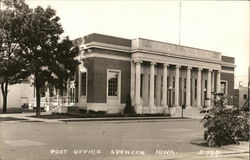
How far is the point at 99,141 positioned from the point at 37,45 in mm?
17397

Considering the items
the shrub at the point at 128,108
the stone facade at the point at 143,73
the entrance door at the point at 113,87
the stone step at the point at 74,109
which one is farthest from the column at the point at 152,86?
the stone step at the point at 74,109

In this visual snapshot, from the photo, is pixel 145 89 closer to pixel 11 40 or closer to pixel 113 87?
pixel 113 87

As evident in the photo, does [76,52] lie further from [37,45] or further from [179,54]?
[179,54]

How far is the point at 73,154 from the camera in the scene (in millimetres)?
11578

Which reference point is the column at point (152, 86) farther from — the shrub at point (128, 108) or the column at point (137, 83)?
the shrub at point (128, 108)

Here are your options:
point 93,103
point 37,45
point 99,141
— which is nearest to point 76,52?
point 37,45

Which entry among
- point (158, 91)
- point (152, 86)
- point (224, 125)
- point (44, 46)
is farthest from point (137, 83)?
point (224, 125)

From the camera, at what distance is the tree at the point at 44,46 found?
97.6 feet

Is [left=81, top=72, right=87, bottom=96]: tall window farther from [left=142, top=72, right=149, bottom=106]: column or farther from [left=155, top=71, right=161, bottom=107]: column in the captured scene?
[left=155, top=71, right=161, bottom=107]: column

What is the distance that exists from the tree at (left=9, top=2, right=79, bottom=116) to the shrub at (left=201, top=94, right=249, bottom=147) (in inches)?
720

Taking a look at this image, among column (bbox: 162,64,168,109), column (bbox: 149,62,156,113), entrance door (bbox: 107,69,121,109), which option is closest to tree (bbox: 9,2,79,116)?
entrance door (bbox: 107,69,121,109)

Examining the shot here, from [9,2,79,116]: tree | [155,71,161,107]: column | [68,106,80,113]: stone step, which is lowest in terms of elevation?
[68,106,80,113]: stone step

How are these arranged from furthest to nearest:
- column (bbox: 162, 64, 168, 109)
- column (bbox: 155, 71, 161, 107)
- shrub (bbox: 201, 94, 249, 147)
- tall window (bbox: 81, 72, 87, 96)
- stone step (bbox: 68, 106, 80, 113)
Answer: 1. column (bbox: 155, 71, 161, 107)
2. column (bbox: 162, 64, 168, 109)
3. stone step (bbox: 68, 106, 80, 113)
4. tall window (bbox: 81, 72, 87, 96)
5. shrub (bbox: 201, 94, 249, 147)

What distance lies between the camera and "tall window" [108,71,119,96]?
128 feet
